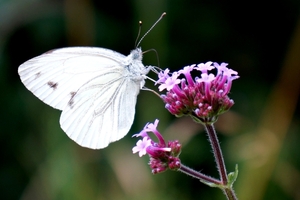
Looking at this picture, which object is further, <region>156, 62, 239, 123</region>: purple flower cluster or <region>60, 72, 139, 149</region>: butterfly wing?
<region>60, 72, 139, 149</region>: butterfly wing

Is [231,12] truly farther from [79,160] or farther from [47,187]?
[47,187]

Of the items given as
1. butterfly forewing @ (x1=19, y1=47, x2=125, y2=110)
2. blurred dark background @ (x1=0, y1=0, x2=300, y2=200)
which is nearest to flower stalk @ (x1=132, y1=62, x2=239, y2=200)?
butterfly forewing @ (x1=19, y1=47, x2=125, y2=110)

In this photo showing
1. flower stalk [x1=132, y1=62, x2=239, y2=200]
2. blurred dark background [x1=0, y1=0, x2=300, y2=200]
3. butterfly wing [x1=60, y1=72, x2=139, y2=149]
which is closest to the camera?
flower stalk [x1=132, y1=62, x2=239, y2=200]

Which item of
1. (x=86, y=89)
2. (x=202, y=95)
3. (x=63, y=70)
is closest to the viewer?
(x=202, y=95)

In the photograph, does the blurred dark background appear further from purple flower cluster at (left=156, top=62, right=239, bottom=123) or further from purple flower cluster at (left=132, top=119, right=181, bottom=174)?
purple flower cluster at (left=156, top=62, right=239, bottom=123)

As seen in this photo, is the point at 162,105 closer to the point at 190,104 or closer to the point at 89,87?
the point at 89,87

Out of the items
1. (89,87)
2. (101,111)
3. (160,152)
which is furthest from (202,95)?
(89,87)

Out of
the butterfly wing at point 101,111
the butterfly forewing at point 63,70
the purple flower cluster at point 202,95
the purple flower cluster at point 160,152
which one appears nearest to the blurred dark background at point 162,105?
the butterfly wing at point 101,111

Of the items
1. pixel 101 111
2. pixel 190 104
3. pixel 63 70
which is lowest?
pixel 101 111
